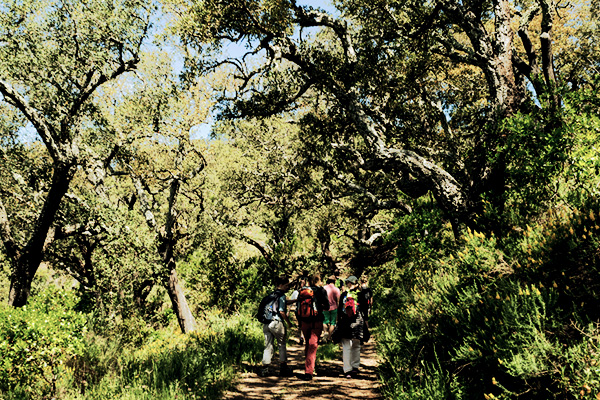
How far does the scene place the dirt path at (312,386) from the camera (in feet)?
18.7

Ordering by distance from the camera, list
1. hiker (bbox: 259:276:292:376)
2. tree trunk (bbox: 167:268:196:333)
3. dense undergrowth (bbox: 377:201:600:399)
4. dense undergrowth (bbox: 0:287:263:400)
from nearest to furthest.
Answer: dense undergrowth (bbox: 377:201:600:399), dense undergrowth (bbox: 0:287:263:400), hiker (bbox: 259:276:292:376), tree trunk (bbox: 167:268:196:333)

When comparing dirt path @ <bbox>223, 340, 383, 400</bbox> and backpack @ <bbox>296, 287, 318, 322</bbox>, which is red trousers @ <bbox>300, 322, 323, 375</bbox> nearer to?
backpack @ <bbox>296, 287, 318, 322</bbox>

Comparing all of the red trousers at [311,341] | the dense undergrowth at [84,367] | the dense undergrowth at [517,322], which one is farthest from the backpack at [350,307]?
the dense undergrowth at [84,367]

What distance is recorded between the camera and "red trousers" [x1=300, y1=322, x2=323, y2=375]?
6656 millimetres

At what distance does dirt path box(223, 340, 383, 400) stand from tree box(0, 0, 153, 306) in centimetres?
757

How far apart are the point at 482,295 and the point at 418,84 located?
8753 millimetres

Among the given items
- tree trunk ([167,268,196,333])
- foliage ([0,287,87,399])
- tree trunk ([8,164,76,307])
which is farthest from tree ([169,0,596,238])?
tree trunk ([167,268,196,333])

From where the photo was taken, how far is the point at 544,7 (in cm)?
662

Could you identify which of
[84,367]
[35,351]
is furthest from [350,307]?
[35,351]

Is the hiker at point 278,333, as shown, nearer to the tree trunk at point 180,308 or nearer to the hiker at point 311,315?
the hiker at point 311,315

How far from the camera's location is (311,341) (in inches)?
264

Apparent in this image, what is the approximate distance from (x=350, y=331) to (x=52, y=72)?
10.8 metres

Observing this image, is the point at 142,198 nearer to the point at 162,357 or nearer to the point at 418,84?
the point at 162,357

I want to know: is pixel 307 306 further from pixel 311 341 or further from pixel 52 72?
pixel 52 72
